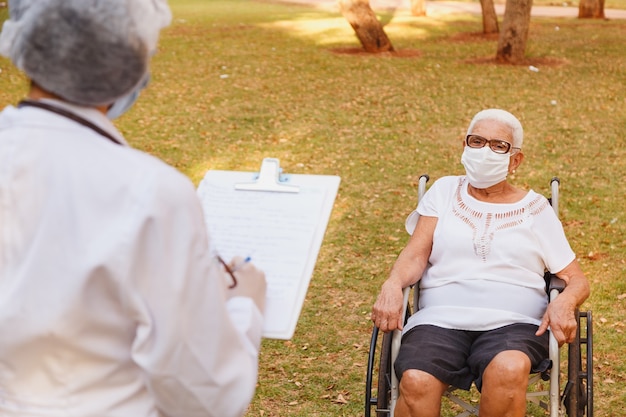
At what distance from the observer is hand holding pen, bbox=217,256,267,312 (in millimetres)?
1841

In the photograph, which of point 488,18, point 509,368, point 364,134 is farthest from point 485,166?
point 488,18

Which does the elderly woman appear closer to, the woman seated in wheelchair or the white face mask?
the woman seated in wheelchair

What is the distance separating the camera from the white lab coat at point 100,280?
4.84 ft

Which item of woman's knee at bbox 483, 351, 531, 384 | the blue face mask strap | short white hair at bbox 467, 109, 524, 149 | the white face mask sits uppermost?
the blue face mask strap

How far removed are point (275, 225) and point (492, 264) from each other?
1.68 m

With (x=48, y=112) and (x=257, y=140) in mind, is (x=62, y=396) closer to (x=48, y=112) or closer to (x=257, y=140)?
(x=48, y=112)

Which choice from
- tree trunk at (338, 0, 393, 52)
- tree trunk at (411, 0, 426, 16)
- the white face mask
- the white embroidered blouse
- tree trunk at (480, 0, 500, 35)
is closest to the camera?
the white embroidered blouse

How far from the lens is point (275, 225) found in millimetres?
2129

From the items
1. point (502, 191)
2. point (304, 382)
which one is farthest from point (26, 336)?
point (304, 382)

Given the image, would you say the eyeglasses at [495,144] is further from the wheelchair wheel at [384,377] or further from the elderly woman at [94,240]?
the elderly woman at [94,240]

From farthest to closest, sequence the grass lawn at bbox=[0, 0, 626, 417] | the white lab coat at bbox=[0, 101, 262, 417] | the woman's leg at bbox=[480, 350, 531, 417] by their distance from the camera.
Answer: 1. the grass lawn at bbox=[0, 0, 626, 417]
2. the woman's leg at bbox=[480, 350, 531, 417]
3. the white lab coat at bbox=[0, 101, 262, 417]

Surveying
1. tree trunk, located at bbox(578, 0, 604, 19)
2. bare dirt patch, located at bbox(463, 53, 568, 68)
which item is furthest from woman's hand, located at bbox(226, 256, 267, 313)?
tree trunk, located at bbox(578, 0, 604, 19)

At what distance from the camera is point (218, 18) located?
22.0 m

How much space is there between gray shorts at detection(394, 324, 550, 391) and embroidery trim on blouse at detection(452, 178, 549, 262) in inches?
13.9
